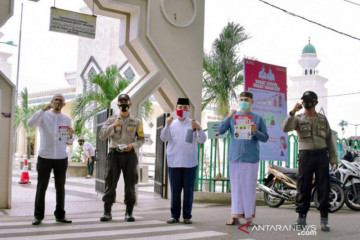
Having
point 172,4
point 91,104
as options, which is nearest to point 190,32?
point 172,4

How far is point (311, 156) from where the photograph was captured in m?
6.42

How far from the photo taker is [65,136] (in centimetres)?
666

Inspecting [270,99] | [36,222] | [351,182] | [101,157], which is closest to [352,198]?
[351,182]

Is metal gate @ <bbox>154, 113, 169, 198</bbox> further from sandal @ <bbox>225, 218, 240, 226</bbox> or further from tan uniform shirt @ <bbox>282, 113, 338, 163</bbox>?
tan uniform shirt @ <bbox>282, 113, 338, 163</bbox>

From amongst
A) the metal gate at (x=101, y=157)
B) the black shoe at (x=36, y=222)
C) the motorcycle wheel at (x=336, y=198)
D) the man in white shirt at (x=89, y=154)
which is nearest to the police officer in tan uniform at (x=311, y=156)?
the motorcycle wheel at (x=336, y=198)

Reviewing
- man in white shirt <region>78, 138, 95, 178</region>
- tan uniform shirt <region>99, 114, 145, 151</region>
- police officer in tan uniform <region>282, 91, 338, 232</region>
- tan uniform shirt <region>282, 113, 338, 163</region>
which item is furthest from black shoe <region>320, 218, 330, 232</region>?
man in white shirt <region>78, 138, 95, 178</region>

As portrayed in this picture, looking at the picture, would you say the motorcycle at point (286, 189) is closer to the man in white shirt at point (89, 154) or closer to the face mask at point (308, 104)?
the face mask at point (308, 104)

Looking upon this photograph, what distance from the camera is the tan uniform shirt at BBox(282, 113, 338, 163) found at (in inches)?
254

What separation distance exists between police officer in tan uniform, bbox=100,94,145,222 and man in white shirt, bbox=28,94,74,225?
1.90 feet

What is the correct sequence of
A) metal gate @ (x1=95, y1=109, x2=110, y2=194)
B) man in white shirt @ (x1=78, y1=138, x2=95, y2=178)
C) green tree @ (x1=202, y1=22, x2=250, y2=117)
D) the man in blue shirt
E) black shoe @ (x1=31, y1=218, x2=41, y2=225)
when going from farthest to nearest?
man in white shirt @ (x1=78, y1=138, x2=95, y2=178) < green tree @ (x1=202, y1=22, x2=250, y2=117) < metal gate @ (x1=95, y1=109, x2=110, y2=194) < the man in blue shirt < black shoe @ (x1=31, y1=218, x2=41, y2=225)

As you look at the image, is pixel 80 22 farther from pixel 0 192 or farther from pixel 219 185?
pixel 219 185

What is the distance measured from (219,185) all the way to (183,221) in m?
Result: 7.45

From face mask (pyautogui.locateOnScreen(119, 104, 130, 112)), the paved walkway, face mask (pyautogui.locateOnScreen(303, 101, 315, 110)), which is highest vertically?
face mask (pyautogui.locateOnScreen(303, 101, 315, 110))

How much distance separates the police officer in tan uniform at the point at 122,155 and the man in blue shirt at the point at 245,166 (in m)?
1.41
